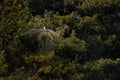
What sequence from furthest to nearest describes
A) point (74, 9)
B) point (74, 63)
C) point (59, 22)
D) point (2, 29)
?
point (74, 9), point (59, 22), point (74, 63), point (2, 29)

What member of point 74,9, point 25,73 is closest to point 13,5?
point 25,73

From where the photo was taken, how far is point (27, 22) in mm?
12992

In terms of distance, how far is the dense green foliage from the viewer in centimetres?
1218

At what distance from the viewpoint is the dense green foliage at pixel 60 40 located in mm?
12180

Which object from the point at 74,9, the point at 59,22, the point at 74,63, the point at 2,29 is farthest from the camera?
the point at 74,9

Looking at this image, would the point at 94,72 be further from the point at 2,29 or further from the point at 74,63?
the point at 2,29

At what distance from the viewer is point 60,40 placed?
42.0ft

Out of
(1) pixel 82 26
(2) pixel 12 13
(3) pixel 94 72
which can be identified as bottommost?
(3) pixel 94 72

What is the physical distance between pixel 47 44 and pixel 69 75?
1.14 m

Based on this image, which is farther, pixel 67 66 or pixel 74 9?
pixel 74 9

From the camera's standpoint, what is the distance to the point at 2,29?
12000mm

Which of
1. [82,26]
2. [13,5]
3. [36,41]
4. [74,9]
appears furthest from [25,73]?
[74,9]

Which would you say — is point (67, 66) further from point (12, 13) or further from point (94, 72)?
point (12, 13)

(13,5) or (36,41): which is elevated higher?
(13,5)
